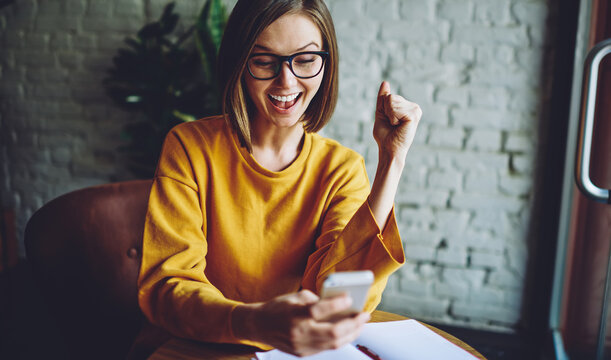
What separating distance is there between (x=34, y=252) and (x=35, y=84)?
188 centimetres

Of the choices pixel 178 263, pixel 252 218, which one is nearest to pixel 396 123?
pixel 252 218

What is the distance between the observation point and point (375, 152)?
205 centimetres

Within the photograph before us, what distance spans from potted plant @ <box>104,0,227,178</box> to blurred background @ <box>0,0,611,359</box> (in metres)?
0.01

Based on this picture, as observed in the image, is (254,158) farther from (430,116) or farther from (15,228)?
(15,228)

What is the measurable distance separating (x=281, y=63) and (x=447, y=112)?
1.24 m

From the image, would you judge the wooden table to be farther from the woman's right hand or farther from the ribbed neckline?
the ribbed neckline

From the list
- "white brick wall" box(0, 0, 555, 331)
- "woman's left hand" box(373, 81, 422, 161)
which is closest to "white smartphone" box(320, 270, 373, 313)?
"woman's left hand" box(373, 81, 422, 161)

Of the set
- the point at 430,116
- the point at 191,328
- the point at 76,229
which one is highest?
the point at 430,116

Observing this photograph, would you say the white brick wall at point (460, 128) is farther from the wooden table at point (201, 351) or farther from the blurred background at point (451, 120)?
the wooden table at point (201, 351)

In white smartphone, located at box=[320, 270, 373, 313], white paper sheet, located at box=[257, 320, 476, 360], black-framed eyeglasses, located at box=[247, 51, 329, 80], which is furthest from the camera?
black-framed eyeglasses, located at box=[247, 51, 329, 80]

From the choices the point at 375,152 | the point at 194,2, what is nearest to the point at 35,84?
the point at 194,2

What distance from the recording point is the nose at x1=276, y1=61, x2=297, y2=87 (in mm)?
943

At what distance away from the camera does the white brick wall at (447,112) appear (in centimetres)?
188

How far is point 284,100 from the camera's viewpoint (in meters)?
1.01
